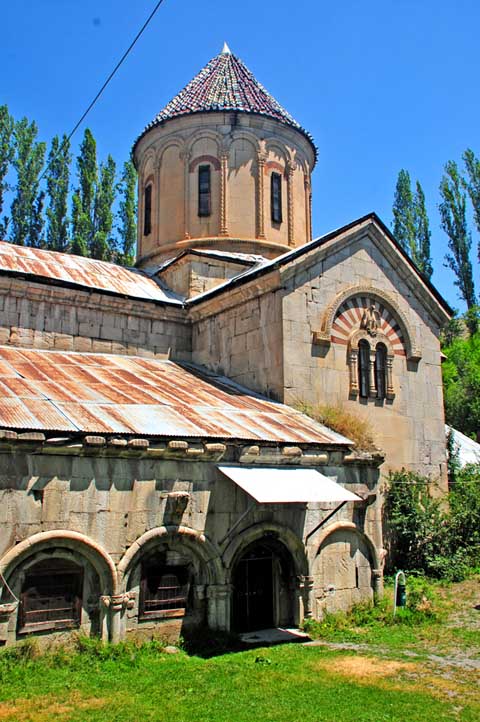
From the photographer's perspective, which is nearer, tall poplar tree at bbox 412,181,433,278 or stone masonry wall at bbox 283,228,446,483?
stone masonry wall at bbox 283,228,446,483

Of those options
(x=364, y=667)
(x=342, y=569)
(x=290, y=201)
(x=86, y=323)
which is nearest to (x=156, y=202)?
(x=290, y=201)

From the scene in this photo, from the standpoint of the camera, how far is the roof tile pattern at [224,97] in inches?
689

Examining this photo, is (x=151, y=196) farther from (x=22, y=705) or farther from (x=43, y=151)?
(x=22, y=705)

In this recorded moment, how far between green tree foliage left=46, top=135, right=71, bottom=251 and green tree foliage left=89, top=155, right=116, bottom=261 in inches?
51.1

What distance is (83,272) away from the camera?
1480 cm

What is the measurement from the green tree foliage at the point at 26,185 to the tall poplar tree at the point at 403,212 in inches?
707

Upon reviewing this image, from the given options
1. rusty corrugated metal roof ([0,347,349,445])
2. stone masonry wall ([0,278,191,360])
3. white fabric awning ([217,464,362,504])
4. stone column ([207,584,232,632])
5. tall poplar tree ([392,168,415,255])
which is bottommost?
stone column ([207,584,232,632])

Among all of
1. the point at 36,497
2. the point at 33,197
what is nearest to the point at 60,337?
the point at 36,497

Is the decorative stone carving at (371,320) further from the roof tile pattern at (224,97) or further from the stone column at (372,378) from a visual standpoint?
the roof tile pattern at (224,97)

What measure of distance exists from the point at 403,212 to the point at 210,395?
84.3ft

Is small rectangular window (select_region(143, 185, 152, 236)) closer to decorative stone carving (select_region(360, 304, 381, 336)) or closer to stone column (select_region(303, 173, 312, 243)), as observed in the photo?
stone column (select_region(303, 173, 312, 243))

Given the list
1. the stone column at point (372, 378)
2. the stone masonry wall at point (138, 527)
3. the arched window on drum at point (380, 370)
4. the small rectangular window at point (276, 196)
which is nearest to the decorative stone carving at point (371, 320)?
the arched window on drum at point (380, 370)

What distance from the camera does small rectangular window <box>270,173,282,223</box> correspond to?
57.1ft

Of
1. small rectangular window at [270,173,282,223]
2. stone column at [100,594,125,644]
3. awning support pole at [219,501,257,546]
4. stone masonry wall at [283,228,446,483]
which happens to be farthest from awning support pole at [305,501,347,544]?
small rectangular window at [270,173,282,223]
